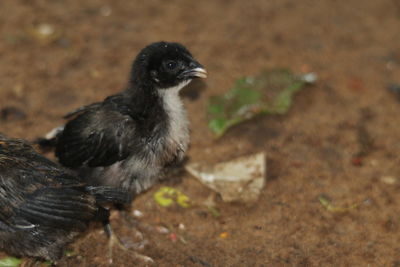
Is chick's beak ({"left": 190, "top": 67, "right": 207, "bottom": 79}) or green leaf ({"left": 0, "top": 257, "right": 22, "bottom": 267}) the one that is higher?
chick's beak ({"left": 190, "top": 67, "right": 207, "bottom": 79})

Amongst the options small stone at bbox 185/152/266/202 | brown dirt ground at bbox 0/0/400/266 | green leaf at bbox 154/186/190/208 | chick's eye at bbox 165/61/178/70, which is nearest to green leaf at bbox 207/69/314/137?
brown dirt ground at bbox 0/0/400/266

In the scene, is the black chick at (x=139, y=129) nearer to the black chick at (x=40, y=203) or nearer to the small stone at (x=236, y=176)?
the black chick at (x=40, y=203)

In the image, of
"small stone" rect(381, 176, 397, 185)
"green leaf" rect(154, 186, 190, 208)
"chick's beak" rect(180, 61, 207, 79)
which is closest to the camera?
"chick's beak" rect(180, 61, 207, 79)

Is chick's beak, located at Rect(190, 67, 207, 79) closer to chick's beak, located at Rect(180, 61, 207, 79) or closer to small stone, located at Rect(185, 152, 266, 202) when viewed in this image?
chick's beak, located at Rect(180, 61, 207, 79)

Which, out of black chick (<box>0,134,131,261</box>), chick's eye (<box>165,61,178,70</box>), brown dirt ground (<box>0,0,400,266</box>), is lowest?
brown dirt ground (<box>0,0,400,266</box>)

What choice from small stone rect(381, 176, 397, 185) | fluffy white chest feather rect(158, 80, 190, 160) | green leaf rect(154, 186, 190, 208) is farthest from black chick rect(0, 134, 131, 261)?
small stone rect(381, 176, 397, 185)

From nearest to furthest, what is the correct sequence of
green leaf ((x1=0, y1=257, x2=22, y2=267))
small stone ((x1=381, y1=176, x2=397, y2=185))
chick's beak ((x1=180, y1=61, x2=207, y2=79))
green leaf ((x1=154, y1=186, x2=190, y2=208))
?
green leaf ((x1=0, y1=257, x2=22, y2=267)) → chick's beak ((x1=180, y1=61, x2=207, y2=79)) → green leaf ((x1=154, y1=186, x2=190, y2=208)) → small stone ((x1=381, y1=176, x2=397, y2=185))

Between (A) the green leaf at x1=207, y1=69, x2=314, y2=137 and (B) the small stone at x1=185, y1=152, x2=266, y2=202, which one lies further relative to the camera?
(A) the green leaf at x1=207, y1=69, x2=314, y2=137
